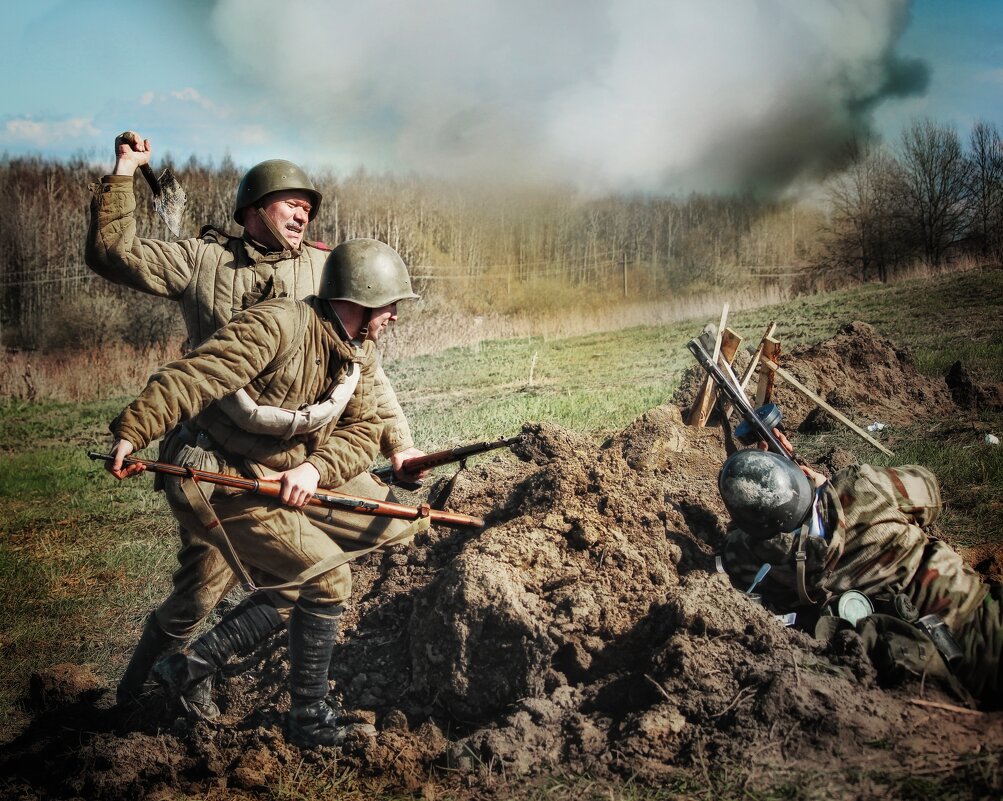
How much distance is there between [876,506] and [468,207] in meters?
11.8

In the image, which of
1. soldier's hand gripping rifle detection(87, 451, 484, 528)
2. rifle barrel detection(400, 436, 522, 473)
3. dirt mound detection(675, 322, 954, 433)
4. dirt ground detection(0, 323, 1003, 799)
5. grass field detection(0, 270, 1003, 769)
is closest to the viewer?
dirt ground detection(0, 323, 1003, 799)

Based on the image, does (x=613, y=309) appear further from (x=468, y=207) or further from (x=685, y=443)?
(x=685, y=443)

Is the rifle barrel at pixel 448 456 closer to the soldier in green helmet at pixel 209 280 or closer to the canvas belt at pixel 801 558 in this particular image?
the soldier in green helmet at pixel 209 280

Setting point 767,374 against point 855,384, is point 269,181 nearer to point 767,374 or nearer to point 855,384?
point 767,374

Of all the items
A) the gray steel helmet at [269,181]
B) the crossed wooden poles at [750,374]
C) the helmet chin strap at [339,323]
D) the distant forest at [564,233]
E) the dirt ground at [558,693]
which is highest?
the distant forest at [564,233]

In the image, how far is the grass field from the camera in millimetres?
5957

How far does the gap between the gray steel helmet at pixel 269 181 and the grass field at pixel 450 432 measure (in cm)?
281

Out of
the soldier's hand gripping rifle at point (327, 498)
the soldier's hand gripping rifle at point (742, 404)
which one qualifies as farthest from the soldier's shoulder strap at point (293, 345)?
the soldier's hand gripping rifle at point (742, 404)

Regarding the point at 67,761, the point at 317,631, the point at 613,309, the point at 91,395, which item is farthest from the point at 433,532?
the point at 91,395

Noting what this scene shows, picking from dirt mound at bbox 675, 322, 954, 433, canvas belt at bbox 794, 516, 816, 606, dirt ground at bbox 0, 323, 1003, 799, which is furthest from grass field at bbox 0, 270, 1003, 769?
canvas belt at bbox 794, 516, 816, 606

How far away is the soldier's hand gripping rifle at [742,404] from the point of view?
17.6 feet

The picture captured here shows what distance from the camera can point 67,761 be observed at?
4223mm

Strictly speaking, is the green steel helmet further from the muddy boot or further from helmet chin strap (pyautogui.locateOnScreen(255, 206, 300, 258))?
the muddy boot

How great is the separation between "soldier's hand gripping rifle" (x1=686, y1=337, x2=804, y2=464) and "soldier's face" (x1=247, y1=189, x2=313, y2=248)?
273cm
